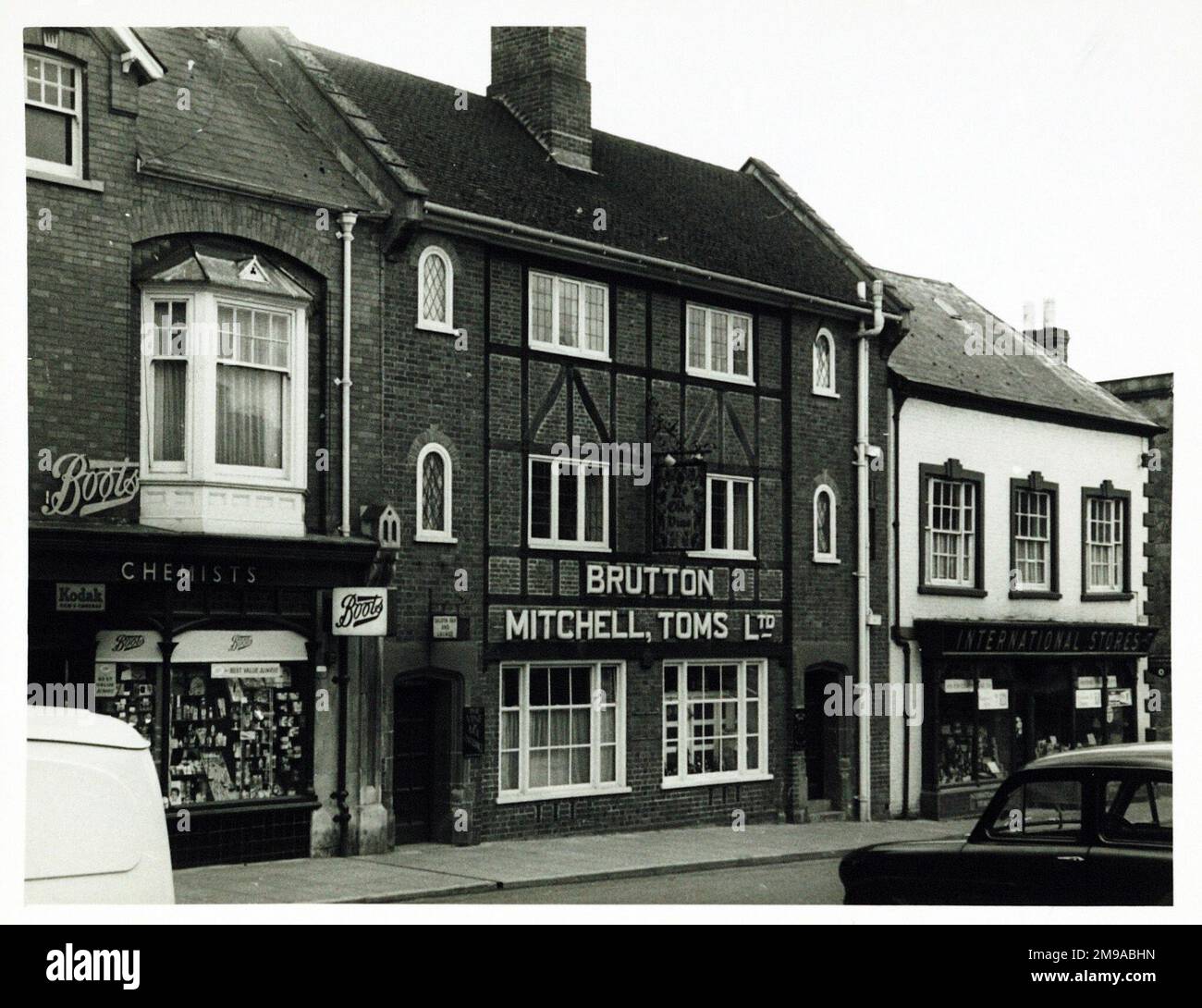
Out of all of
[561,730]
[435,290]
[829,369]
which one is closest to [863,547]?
[829,369]

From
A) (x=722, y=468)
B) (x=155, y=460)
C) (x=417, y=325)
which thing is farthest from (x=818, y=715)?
(x=155, y=460)

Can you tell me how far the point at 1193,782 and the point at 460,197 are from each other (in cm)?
845

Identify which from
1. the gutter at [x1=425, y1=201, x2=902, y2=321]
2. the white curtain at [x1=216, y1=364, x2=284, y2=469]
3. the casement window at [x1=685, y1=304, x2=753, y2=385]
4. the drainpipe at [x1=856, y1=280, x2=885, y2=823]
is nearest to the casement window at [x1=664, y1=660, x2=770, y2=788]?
the drainpipe at [x1=856, y1=280, x2=885, y2=823]

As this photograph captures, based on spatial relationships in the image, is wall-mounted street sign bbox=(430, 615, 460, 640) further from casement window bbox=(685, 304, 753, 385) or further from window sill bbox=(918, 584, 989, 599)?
window sill bbox=(918, 584, 989, 599)

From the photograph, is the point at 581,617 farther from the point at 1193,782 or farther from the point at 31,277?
the point at 1193,782

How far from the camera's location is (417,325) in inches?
551

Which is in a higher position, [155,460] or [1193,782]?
[155,460]

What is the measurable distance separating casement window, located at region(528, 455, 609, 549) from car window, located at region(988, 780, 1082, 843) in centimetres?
692

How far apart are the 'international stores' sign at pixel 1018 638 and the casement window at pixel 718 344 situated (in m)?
3.24

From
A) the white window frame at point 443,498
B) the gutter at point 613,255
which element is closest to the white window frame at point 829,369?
the gutter at point 613,255

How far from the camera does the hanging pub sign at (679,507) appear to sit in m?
15.3

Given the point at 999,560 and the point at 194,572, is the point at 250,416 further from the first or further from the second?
the point at 999,560

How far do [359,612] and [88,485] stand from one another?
2.58m

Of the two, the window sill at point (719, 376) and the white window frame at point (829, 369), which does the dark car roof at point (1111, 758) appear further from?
the white window frame at point (829, 369)
